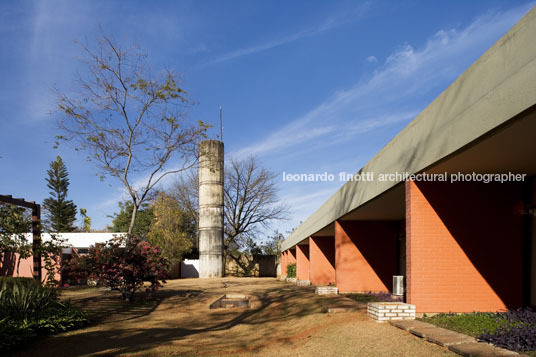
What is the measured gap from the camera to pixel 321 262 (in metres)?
21.2

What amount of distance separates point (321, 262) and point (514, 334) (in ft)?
51.0

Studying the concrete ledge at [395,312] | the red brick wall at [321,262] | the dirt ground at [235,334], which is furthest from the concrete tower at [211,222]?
the concrete ledge at [395,312]

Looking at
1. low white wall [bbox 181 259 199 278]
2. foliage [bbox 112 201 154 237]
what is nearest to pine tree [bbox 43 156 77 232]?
foliage [bbox 112 201 154 237]

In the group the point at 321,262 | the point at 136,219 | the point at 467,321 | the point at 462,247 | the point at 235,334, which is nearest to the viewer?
the point at 467,321

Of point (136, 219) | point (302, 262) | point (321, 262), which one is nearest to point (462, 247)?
point (321, 262)

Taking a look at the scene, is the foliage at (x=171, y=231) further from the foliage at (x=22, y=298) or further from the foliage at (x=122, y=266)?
the foliage at (x=22, y=298)

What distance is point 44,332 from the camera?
9.44 metres

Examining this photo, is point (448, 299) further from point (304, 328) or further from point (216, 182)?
point (216, 182)

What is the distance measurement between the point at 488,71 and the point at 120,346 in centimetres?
810

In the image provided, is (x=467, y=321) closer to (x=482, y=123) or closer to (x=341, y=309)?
(x=341, y=309)

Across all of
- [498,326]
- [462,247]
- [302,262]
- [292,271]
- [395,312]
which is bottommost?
[292,271]

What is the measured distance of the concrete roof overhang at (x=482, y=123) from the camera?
16.9ft

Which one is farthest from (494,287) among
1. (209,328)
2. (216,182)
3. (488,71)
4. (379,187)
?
(216,182)

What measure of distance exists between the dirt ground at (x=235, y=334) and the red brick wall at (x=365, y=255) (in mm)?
2150
